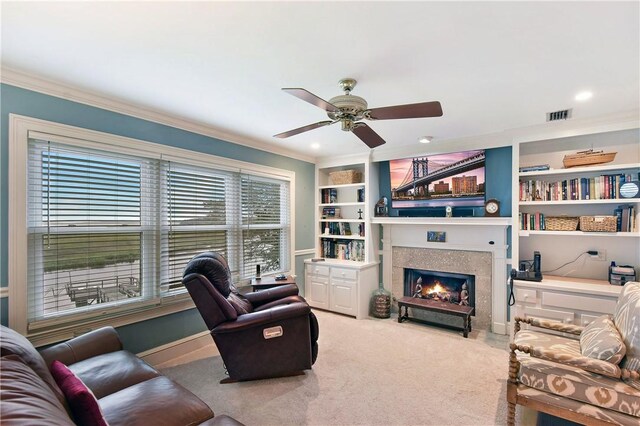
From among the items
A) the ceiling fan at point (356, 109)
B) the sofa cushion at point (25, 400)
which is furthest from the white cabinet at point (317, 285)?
the sofa cushion at point (25, 400)

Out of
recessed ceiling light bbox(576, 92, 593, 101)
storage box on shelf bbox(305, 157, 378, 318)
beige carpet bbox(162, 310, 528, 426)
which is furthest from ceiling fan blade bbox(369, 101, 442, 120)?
storage box on shelf bbox(305, 157, 378, 318)

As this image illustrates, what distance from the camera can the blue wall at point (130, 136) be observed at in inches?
81.7

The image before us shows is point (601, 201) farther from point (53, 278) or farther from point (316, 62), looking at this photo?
point (53, 278)

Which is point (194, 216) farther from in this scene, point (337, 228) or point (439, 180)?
point (439, 180)

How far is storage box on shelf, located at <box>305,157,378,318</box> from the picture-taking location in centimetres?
431

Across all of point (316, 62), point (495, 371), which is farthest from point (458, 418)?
point (316, 62)

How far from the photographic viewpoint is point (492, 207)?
12.1 ft

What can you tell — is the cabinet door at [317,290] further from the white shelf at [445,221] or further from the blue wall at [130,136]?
the blue wall at [130,136]

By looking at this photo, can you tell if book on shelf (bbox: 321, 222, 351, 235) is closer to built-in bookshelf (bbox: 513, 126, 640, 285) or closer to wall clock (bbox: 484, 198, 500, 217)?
wall clock (bbox: 484, 198, 500, 217)

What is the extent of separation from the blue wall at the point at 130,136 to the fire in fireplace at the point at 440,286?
8.51ft

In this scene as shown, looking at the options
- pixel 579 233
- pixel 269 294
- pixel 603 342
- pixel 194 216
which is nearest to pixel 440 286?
pixel 579 233

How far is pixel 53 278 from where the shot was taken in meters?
2.30

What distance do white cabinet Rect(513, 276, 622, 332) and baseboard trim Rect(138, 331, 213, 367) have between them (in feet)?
11.4

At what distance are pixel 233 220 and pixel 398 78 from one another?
251cm
